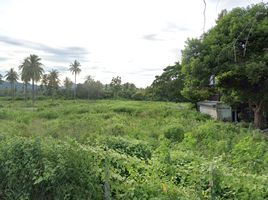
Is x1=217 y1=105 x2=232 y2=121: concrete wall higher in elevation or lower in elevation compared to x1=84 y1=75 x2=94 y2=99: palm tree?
lower

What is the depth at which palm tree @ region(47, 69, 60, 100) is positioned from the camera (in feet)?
222

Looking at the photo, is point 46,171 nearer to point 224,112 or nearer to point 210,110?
point 224,112

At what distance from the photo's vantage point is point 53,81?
223 ft

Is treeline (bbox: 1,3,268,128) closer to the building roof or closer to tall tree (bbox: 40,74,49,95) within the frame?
the building roof

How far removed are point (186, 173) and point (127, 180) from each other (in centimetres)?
86

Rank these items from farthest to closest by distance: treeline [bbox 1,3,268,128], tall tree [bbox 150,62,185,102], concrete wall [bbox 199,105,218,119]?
tall tree [bbox 150,62,185,102]
concrete wall [bbox 199,105,218,119]
treeline [bbox 1,3,268,128]

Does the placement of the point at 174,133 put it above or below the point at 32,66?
below

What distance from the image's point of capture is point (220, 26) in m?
18.0

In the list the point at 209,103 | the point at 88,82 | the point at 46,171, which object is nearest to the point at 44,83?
the point at 88,82

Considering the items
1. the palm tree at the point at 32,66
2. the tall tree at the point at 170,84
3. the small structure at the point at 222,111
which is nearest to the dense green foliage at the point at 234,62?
the small structure at the point at 222,111

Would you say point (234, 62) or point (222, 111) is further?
point (222, 111)

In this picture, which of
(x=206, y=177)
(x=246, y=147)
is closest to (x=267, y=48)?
(x=246, y=147)

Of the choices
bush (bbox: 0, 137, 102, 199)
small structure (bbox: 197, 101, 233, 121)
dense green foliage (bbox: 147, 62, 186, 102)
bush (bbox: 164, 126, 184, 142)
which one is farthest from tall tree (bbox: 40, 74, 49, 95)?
bush (bbox: 0, 137, 102, 199)

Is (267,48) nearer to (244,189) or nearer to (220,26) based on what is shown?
(220,26)
